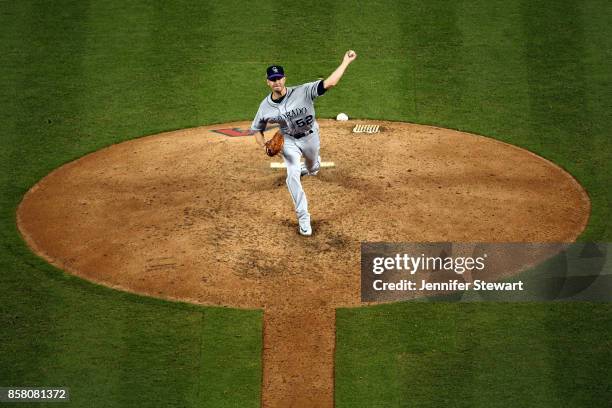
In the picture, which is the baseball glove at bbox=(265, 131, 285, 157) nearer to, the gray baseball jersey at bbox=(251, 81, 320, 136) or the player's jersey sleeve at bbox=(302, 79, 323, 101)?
the gray baseball jersey at bbox=(251, 81, 320, 136)

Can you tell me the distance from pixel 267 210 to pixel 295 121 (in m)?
1.31

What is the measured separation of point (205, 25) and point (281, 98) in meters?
6.36

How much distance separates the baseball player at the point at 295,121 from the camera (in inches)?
555

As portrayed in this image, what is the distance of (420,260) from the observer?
1349cm

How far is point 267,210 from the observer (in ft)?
48.8

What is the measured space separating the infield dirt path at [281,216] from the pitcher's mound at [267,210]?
0.08 feet

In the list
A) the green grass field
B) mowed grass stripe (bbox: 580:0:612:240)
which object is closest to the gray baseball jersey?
the green grass field

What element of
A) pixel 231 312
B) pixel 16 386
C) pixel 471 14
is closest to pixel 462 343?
pixel 231 312

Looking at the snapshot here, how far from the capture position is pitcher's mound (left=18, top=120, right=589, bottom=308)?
44.1ft

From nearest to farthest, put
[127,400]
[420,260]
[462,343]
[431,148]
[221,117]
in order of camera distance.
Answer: [127,400] < [462,343] < [420,260] < [431,148] < [221,117]

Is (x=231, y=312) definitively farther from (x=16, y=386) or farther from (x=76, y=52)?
(x=76, y=52)

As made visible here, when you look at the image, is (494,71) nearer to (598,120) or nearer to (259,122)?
(598,120)
